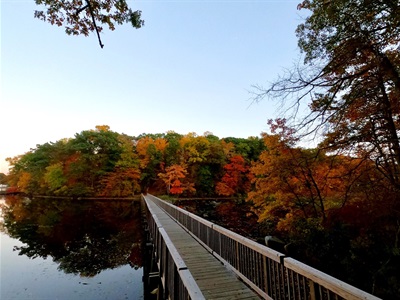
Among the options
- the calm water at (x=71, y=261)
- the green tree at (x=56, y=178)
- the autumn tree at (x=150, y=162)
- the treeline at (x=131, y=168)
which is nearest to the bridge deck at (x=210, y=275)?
the calm water at (x=71, y=261)

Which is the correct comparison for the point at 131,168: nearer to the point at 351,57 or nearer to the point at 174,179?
the point at 174,179

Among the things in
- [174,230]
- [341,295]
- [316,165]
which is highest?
[316,165]

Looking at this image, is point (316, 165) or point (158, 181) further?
point (158, 181)

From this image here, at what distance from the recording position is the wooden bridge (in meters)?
2.52

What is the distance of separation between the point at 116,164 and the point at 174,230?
3003cm

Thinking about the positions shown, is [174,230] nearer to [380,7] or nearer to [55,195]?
[380,7]

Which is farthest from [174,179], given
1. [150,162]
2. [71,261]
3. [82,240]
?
[71,261]

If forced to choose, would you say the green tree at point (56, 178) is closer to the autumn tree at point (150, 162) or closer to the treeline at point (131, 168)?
the treeline at point (131, 168)

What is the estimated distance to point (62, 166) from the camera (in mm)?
39000

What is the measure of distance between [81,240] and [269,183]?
11370 mm

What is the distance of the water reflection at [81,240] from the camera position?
9953 millimetres

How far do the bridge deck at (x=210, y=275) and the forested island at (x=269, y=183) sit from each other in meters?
3.18

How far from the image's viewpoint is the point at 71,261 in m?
9.94

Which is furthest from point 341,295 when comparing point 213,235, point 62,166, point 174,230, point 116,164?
point 62,166
